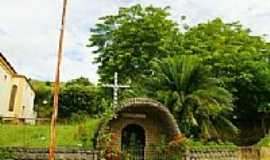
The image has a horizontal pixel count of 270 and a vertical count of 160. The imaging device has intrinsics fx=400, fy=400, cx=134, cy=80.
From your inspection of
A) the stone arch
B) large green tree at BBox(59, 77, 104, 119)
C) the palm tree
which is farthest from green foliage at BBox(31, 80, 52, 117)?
the stone arch

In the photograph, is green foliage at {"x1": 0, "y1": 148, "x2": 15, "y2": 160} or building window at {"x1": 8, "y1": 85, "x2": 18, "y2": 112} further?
building window at {"x1": 8, "y1": 85, "x2": 18, "y2": 112}

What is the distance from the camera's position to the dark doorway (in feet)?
56.8

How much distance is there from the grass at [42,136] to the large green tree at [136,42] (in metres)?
8.08

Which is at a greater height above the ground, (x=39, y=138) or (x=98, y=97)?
(x=98, y=97)

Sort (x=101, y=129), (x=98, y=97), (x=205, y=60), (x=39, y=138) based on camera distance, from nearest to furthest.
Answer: (x=101, y=129) → (x=39, y=138) → (x=205, y=60) → (x=98, y=97)

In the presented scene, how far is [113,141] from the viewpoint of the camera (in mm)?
16891

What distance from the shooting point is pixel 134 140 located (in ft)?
59.0

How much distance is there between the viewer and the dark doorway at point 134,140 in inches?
681

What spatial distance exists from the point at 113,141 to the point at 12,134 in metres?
4.89

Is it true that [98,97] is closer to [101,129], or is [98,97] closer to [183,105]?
[183,105]

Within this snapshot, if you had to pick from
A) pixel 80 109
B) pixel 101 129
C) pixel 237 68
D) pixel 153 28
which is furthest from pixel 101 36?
pixel 101 129

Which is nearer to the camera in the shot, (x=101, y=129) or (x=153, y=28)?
(x=101, y=129)

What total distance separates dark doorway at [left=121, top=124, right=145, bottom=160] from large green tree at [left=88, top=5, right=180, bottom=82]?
7.76 meters

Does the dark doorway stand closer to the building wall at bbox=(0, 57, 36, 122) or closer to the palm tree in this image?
the palm tree
